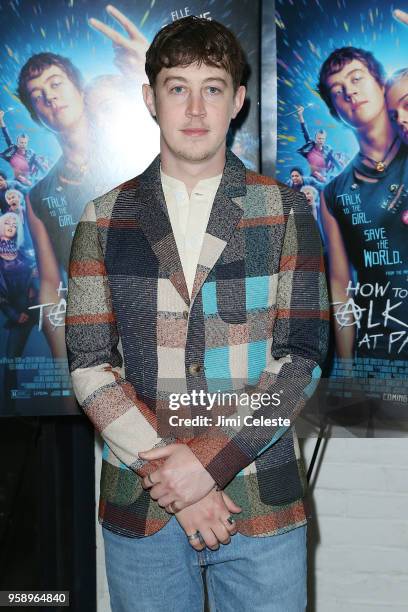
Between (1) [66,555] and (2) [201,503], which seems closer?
(2) [201,503]

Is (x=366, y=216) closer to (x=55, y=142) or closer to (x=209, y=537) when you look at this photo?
(x=55, y=142)

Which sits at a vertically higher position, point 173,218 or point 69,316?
point 173,218

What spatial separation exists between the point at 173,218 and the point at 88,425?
84cm

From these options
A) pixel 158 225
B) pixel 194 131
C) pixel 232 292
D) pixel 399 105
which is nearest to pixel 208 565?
pixel 232 292

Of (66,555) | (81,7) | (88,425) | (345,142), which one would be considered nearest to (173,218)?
(345,142)

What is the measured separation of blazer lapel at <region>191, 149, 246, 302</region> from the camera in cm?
120

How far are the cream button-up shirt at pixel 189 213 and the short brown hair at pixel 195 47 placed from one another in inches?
7.1

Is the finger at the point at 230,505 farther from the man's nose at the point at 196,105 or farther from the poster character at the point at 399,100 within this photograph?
the poster character at the point at 399,100

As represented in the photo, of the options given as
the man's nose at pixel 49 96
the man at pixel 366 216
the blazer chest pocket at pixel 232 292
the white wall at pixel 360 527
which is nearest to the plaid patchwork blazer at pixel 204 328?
the blazer chest pocket at pixel 232 292

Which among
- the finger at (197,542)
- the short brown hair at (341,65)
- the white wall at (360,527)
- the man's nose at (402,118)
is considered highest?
the short brown hair at (341,65)

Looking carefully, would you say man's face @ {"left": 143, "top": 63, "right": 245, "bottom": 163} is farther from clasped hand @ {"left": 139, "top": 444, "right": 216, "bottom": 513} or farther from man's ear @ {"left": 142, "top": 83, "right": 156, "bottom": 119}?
clasped hand @ {"left": 139, "top": 444, "right": 216, "bottom": 513}

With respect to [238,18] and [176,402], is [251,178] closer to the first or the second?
[176,402]

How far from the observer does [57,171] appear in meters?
1.71

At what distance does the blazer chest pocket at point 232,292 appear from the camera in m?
1.21
